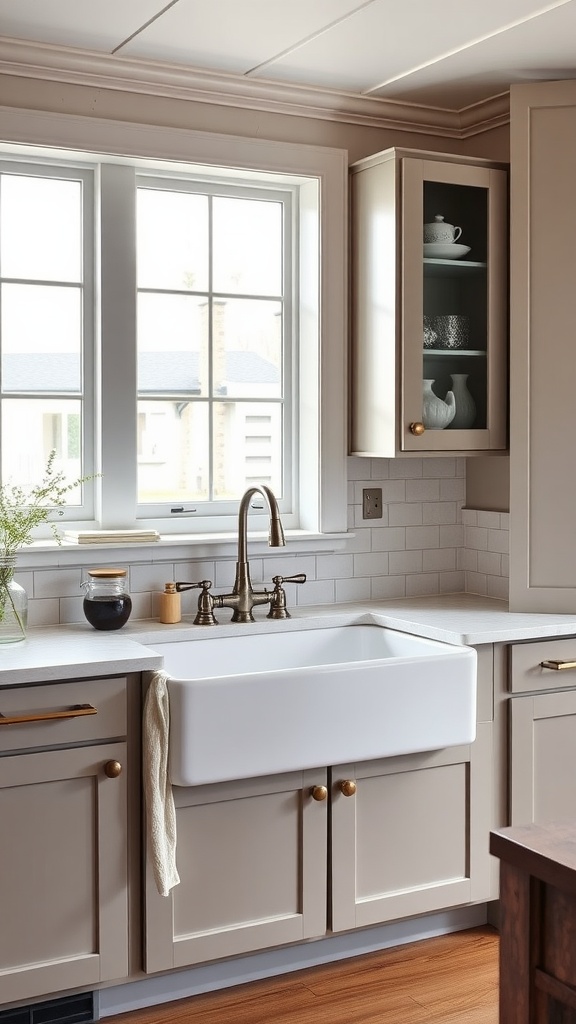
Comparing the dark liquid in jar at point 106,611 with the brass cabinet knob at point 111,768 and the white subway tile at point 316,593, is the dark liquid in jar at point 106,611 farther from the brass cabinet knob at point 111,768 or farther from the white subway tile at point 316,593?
the white subway tile at point 316,593

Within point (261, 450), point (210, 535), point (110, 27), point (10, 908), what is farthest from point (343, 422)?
point (10, 908)

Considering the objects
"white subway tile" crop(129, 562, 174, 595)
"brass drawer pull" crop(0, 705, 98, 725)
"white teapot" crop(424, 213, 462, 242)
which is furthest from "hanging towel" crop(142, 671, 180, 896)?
"white teapot" crop(424, 213, 462, 242)

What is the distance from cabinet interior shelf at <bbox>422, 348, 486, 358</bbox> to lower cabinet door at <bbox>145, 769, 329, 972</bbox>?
134 cm

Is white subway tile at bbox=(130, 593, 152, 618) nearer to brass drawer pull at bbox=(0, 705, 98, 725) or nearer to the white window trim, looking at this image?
the white window trim

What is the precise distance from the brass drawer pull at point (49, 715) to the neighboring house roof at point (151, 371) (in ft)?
3.63

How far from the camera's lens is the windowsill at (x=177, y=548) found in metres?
3.12

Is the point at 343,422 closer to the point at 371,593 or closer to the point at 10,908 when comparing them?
the point at 371,593

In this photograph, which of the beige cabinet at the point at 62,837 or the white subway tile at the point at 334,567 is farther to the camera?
the white subway tile at the point at 334,567

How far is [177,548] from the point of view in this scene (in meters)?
3.31

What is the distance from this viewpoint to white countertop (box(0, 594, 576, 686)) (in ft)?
8.43

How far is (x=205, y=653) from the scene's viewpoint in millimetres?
3125

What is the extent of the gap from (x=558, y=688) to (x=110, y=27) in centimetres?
221

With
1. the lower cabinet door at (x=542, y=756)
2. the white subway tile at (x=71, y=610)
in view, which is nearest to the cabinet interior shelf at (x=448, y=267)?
the lower cabinet door at (x=542, y=756)

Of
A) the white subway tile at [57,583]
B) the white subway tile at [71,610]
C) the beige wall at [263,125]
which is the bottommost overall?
the white subway tile at [71,610]
